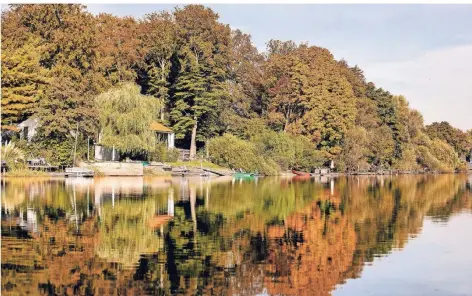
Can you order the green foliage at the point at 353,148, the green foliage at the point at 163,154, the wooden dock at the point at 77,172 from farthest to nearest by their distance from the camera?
the green foliage at the point at 353,148 → the green foliage at the point at 163,154 → the wooden dock at the point at 77,172

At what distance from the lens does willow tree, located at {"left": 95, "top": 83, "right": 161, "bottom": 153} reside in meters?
49.4

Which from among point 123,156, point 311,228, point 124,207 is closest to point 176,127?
point 123,156

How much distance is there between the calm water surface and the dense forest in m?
21.7

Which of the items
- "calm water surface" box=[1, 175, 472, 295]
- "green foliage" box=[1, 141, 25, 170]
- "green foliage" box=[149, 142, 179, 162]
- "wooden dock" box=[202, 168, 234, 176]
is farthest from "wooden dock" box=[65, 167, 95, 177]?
"calm water surface" box=[1, 175, 472, 295]

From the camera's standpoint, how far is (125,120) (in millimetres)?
49375

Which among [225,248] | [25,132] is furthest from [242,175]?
[225,248]

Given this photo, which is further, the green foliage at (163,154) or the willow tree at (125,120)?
A: the green foliage at (163,154)

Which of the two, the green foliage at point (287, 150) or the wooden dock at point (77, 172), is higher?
the green foliage at point (287, 150)

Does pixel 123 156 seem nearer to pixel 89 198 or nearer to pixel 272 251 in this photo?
pixel 89 198

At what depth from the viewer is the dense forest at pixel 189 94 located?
1945 inches

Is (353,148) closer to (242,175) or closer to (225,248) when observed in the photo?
(242,175)

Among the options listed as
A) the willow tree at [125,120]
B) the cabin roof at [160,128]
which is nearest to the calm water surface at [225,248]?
the willow tree at [125,120]

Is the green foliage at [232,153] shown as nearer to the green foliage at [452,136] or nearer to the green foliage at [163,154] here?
the green foliage at [163,154]

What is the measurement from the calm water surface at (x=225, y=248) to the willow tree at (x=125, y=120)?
2095 centimetres
